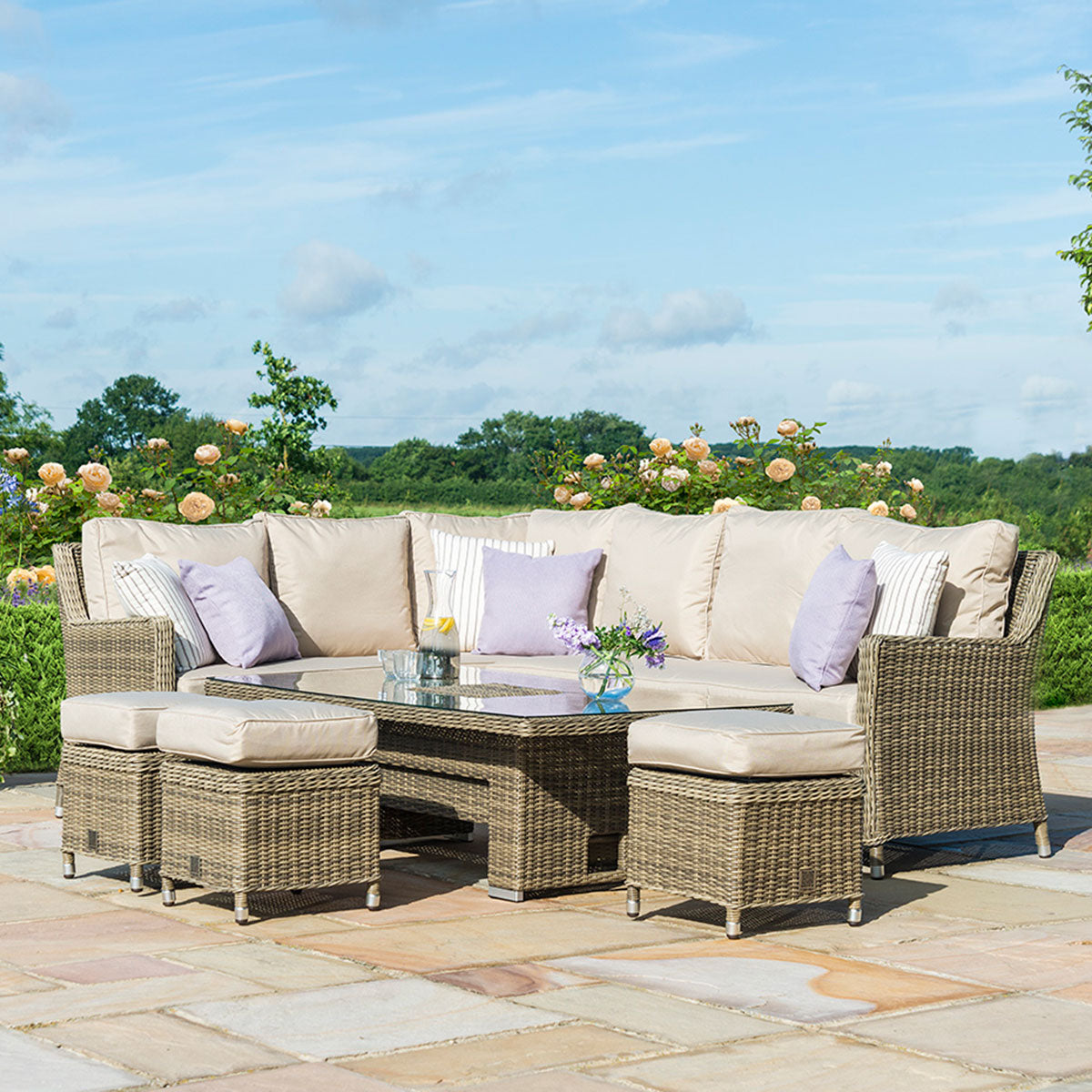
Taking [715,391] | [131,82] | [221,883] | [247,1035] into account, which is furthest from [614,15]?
[247,1035]

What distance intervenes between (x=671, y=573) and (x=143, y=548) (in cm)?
194

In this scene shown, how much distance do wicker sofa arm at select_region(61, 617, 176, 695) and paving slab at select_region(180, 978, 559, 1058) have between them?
2.15 metres

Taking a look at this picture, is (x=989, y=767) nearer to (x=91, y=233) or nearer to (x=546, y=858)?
(x=546, y=858)

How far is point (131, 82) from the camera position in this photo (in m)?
10.8

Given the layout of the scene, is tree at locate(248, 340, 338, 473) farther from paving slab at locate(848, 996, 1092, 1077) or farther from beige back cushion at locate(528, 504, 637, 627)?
paving slab at locate(848, 996, 1092, 1077)

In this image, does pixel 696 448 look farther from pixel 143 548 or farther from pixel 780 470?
pixel 143 548

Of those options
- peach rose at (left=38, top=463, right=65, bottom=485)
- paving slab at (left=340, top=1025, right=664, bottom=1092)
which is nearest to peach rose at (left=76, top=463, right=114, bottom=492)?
peach rose at (left=38, top=463, right=65, bottom=485)

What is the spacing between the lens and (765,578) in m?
5.11

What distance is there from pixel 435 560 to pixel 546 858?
239 cm

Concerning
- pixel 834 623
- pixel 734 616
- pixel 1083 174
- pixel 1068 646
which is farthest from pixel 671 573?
pixel 1083 174

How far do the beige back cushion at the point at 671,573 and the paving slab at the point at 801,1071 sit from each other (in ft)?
9.72

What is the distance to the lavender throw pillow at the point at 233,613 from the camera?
16.7ft

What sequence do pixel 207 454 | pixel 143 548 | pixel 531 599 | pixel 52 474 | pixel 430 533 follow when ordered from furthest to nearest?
pixel 207 454 → pixel 52 474 → pixel 430 533 → pixel 531 599 → pixel 143 548

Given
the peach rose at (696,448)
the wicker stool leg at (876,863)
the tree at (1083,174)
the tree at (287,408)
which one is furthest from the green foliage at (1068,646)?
the wicker stool leg at (876,863)
